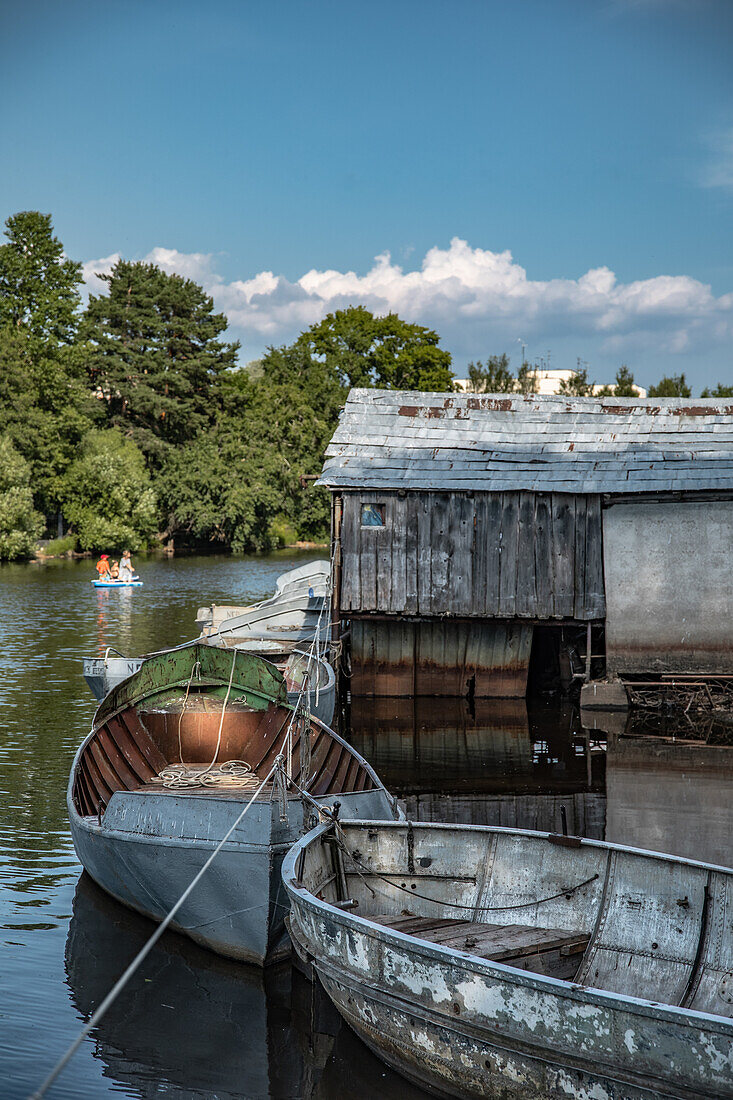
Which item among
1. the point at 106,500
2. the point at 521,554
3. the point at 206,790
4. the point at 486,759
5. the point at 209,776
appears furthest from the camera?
the point at 106,500

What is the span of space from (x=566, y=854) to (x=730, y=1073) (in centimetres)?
260

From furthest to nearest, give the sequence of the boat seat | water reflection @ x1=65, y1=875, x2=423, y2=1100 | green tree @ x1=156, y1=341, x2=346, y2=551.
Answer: green tree @ x1=156, y1=341, x2=346, y2=551 → the boat seat → water reflection @ x1=65, y1=875, x2=423, y2=1100

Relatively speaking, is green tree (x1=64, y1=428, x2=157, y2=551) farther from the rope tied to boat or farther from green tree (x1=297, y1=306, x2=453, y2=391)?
the rope tied to boat

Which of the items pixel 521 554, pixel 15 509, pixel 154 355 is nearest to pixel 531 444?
pixel 521 554

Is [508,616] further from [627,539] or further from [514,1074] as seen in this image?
[514,1074]

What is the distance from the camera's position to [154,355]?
6394cm

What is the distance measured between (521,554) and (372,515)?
294cm

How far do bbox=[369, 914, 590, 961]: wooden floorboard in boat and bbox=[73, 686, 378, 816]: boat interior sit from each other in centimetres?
251

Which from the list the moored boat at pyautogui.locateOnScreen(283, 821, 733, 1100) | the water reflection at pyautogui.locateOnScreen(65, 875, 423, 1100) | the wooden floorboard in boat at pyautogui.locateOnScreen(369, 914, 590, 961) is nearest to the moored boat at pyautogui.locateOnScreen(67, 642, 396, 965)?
the water reflection at pyautogui.locateOnScreen(65, 875, 423, 1100)

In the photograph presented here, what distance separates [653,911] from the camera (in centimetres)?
695

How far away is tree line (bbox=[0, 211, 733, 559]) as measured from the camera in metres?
54.9

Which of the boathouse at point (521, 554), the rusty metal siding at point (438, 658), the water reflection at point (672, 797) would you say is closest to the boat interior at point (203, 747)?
the water reflection at point (672, 797)

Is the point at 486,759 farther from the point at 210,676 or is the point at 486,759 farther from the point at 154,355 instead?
the point at 154,355

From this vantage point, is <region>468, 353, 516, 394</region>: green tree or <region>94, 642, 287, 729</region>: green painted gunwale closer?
<region>94, 642, 287, 729</region>: green painted gunwale
